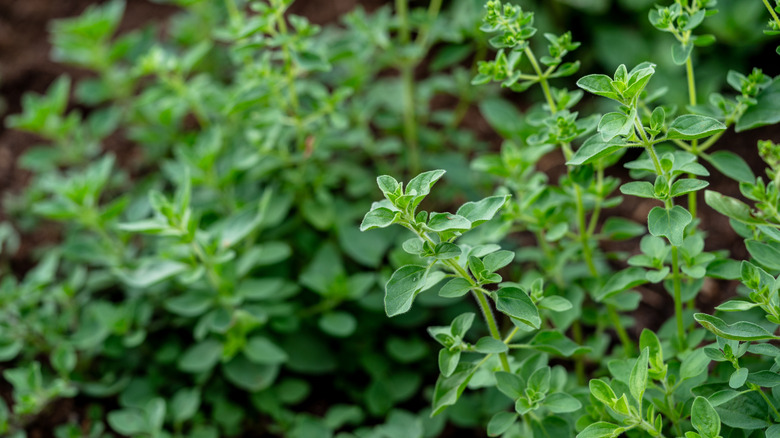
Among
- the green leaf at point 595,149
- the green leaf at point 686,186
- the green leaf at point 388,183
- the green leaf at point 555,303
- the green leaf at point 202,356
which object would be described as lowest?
the green leaf at point 202,356

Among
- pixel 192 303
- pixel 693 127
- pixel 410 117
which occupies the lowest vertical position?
pixel 192 303

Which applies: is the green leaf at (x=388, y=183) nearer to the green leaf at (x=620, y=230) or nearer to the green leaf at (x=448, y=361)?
the green leaf at (x=448, y=361)

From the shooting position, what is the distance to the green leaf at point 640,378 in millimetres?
1149

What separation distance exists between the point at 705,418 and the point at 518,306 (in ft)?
1.18

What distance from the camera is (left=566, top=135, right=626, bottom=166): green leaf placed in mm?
1152

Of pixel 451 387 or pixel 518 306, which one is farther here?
pixel 451 387

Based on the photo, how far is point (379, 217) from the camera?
112 centimetres

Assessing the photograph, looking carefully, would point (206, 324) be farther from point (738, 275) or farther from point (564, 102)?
point (738, 275)

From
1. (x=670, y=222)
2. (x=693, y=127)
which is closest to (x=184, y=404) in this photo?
(x=670, y=222)

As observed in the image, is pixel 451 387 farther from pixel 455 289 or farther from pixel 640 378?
pixel 640 378

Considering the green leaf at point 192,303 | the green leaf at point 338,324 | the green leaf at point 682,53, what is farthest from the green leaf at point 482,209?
the green leaf at point 192,303

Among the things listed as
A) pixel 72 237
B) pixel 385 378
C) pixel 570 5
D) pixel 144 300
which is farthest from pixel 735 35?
pixel 72 237

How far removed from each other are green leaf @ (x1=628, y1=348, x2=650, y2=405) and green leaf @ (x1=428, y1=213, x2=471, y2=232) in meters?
0.39

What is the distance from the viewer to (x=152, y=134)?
7.65ft
